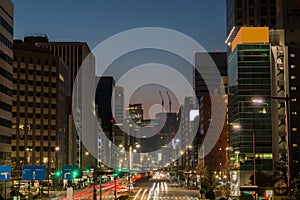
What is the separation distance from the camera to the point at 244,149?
121 metres

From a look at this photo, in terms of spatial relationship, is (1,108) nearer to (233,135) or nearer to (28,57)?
(233,135)

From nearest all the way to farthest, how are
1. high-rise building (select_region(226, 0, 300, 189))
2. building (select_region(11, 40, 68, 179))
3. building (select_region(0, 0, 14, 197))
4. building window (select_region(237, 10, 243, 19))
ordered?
building (select_region(0, 0, 14, 197)), high-rise building (select_region(226, 0, 300, 189)), building window (select_region(237, 10, 243, 19)), building (select_region(11, 40, 68, 179))

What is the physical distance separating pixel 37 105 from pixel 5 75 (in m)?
87.3

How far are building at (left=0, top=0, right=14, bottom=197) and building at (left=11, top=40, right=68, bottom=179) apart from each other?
77186 millimetres

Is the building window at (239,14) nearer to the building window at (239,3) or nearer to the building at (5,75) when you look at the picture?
the building window at (239,3)

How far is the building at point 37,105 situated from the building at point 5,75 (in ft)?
253

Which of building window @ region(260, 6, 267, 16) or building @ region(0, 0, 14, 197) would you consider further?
building window @ region(260, 6, 267, 16)

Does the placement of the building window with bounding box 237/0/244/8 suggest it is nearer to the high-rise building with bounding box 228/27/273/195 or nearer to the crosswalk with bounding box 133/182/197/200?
the high-rise building with bounding box 228/27/273/195

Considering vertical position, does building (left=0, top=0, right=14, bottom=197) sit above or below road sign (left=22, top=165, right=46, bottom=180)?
above

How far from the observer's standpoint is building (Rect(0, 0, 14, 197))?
9856cm

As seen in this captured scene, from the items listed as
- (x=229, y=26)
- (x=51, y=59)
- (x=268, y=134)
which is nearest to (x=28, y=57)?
(x=51, y=59)

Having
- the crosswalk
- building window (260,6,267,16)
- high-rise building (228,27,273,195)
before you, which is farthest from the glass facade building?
building window (260,6,267,16)

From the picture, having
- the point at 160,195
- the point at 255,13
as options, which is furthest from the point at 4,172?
the point at 255,13

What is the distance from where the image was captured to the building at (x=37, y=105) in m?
183
